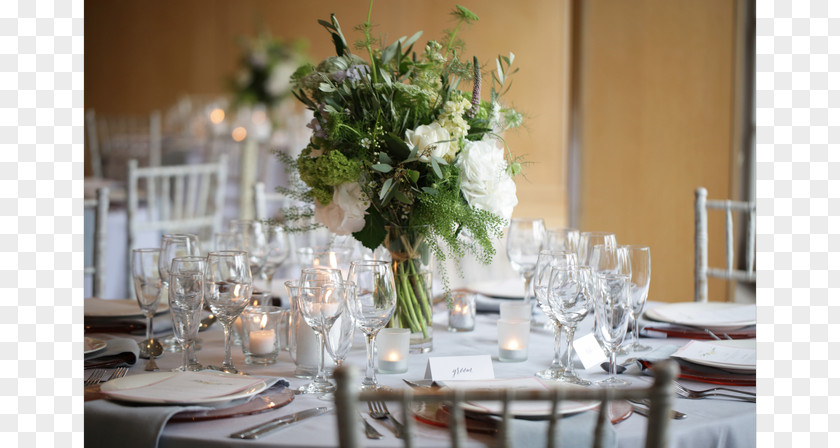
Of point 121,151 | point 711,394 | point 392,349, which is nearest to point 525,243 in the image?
point 392,349

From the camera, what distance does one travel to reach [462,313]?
1729 mm

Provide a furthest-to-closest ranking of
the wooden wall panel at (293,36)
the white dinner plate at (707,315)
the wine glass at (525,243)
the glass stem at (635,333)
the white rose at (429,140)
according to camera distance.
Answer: the wooden wall panel at (293,36) < the wine glass at (525,243) < the white dinner plate at (707,315) < the glass stem at (635,333) < the white rose at (429,140)

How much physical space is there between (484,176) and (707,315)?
713 mm

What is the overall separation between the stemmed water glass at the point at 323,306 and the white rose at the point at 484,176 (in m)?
0.35

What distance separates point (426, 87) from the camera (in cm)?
148

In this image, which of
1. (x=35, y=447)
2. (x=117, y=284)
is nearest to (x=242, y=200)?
(x=117, y=284)

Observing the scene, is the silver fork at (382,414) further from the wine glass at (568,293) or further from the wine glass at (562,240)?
the wine glass at (562,240)

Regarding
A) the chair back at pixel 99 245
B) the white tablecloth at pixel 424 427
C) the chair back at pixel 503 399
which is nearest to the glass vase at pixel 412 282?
the white tablecloth at pixel 424 427

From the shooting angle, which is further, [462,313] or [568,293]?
[462,313]

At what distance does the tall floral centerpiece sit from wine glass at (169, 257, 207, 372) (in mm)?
305

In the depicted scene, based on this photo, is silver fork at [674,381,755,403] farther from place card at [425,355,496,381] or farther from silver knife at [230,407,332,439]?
silver knife at [230,407,332,439]

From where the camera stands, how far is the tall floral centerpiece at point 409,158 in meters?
1.45

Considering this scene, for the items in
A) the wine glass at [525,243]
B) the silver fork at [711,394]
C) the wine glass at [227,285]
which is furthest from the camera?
the wine glass at [525,243]

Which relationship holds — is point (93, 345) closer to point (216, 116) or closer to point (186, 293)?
point (186, 293)
